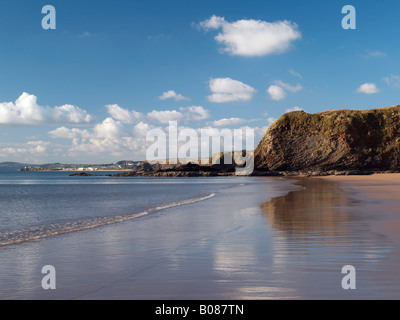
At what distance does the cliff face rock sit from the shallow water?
103 meters

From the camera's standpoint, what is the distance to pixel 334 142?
4439 inches

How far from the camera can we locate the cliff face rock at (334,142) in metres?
110

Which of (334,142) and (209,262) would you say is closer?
(209,262)

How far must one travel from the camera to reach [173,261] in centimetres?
830

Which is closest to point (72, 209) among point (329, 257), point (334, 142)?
point (329, 257)

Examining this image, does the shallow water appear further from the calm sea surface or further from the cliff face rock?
the cliff face rock

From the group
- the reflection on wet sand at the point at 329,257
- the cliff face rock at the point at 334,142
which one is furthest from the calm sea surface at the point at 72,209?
the cliff face rock at the point at 334,142

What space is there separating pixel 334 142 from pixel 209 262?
112812mm

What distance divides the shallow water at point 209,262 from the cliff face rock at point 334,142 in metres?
103

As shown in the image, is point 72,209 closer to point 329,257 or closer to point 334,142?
point 329,257

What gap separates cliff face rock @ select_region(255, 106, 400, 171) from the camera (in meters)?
110
